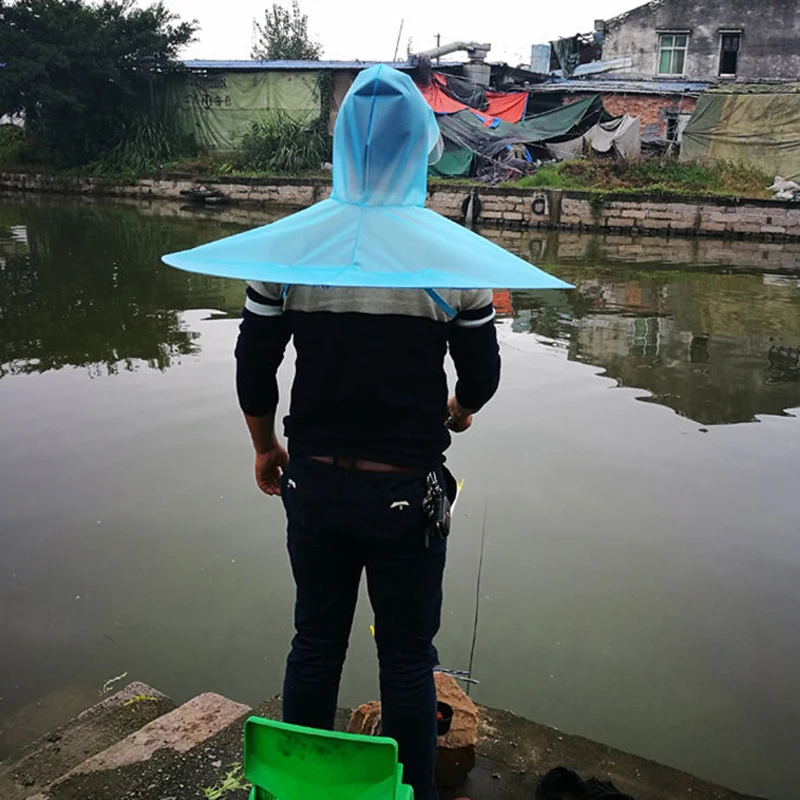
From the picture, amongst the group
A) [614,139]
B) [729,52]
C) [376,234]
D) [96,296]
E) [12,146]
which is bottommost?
[96,296]

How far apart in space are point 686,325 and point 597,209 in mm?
8527

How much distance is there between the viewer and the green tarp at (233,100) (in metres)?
20.2

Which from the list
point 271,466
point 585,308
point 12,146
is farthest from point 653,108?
point 271,466

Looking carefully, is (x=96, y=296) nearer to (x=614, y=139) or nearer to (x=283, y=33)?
(x=614, y=139)

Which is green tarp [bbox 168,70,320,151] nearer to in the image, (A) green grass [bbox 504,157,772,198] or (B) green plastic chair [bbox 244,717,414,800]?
(A) green grass [bbox 504,157,772,198]

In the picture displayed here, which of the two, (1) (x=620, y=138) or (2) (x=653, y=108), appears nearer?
(1) (x=620, y=138)

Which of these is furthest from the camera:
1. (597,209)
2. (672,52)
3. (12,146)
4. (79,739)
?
(12,146)

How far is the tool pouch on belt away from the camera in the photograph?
1.37m

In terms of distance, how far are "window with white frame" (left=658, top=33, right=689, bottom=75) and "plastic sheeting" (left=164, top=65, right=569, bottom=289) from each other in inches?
893

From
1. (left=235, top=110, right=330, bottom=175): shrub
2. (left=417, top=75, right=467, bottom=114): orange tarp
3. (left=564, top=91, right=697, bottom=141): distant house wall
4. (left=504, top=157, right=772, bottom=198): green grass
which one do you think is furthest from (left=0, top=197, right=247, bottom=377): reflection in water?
(left=564, top=91, right=697, bottom=141): distant house wall

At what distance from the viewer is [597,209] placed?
15000 millimetres

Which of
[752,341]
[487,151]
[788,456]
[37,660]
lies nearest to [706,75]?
[487,151]

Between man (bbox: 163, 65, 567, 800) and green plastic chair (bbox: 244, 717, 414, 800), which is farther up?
man (bbox: 163, 65, 567, 800)

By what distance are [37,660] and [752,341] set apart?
6.04 metres
